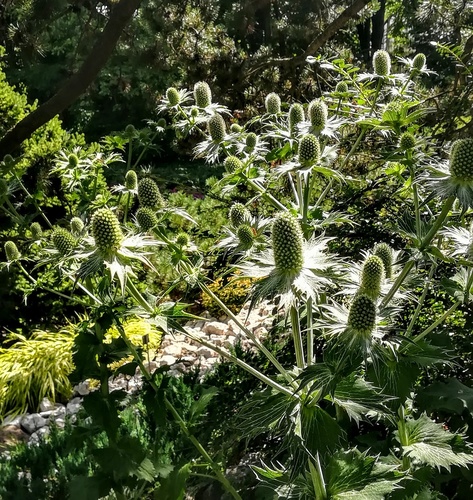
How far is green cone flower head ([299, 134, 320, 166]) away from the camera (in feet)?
5.73

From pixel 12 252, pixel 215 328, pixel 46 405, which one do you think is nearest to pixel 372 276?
pixel 12 252

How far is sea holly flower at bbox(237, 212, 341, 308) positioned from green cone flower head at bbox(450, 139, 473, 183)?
0.37 meters

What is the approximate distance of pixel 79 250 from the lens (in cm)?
180

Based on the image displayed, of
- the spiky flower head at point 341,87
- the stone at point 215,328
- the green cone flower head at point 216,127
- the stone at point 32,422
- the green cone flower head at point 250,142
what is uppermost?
the spiky flower head at point 341,87

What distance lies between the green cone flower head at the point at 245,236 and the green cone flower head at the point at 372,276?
0.36 m

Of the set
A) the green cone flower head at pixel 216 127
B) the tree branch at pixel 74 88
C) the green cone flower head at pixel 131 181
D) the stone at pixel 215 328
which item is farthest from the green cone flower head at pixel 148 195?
the stone at pixel 215 328

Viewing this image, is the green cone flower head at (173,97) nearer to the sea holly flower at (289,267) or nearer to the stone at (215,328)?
the sea holly flower at (289,267)

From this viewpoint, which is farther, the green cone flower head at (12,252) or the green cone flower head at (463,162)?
the green cone flower head at (12,252)

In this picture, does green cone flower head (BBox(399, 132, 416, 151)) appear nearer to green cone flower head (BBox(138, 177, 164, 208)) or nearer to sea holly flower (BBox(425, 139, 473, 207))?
→ sea holly flower (BBox(425, 139, 473, 207))

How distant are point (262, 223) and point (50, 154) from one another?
3736 mm

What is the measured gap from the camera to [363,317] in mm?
1468

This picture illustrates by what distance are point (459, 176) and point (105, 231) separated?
90cm

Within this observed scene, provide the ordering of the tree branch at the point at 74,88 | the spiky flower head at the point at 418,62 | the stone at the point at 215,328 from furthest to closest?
1. the stone at the point at 215,328
2. the tree branch at the point at 74,88
3. the spiky flower head at the point at 418,62

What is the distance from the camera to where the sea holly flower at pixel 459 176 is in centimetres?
160
